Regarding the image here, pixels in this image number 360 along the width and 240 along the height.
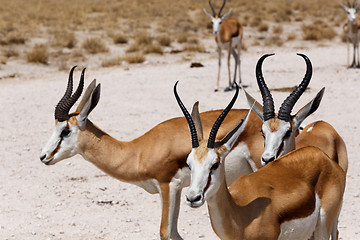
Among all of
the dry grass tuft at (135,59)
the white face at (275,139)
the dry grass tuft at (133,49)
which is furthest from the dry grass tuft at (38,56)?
the white face at (275,139)

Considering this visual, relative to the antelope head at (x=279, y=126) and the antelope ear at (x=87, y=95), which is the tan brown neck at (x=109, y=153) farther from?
the antelope head at (x=279, y=126)

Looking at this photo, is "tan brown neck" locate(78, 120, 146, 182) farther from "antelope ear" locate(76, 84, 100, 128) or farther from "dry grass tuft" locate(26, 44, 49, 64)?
"dry grass tuft" locate(26, 44, 49, 64)

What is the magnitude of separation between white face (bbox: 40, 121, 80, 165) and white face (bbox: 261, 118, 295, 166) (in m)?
1.90

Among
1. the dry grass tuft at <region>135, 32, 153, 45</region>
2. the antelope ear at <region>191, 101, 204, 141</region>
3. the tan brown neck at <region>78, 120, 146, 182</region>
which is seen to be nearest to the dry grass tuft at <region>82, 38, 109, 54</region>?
the dry grass tuft at <region>135, 32, 153, 45</region>

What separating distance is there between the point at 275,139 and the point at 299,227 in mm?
907

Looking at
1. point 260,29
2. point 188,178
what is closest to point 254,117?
point 188,178

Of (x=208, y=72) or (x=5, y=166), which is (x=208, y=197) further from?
(x=208, y=72)

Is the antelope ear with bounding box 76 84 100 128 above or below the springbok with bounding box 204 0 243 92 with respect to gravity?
above

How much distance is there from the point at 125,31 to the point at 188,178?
19229 millimetres

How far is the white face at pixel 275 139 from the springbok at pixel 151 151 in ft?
1.62

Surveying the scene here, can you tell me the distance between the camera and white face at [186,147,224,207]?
363 centimetres

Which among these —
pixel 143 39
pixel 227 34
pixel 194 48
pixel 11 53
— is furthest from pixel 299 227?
pixel 143 39

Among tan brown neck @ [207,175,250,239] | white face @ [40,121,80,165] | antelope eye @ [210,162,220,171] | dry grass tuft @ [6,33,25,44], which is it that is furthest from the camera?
dry grass tuft @ [6,33,25,44]

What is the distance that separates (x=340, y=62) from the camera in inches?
676
